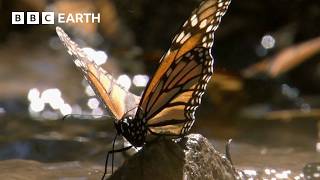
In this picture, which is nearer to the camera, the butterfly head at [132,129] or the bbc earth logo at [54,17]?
the butterfly head at [132,129]

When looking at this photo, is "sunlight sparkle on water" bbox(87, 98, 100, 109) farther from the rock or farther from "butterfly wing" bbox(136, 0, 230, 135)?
the rock

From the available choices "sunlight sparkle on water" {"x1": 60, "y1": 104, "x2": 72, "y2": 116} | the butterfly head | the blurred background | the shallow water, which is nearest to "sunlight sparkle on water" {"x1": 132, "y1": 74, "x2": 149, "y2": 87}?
the blurred background

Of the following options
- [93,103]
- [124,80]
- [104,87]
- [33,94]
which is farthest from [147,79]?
[104,87]

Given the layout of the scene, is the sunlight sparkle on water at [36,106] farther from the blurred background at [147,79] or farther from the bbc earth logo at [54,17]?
the bbc earth logo at [54,17]

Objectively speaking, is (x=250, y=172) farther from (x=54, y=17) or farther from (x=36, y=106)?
(x=54, y=17)

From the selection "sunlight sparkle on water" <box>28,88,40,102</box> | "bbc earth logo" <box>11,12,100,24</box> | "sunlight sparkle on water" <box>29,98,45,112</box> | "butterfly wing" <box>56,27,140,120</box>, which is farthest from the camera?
"bbc earth logo" <box>11,12,100,24</box>

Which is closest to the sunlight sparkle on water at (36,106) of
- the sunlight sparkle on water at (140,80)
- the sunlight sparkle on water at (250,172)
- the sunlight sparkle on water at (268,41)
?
the sunlight sparkle on water at (140,80)

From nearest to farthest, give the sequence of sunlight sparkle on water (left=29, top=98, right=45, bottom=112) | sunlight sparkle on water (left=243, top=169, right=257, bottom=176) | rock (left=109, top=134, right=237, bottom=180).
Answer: rock (left=109, top=134, right=237, bottom=180) < sunlight sparkle on water (left=243, top=169, right=257, bottom=176) < sunlight sparkle on water (left=29, top=98, right=45, bottom=112)

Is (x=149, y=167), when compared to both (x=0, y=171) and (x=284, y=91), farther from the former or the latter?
(x=284, y=91)
